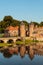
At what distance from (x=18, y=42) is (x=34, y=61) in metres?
32.1

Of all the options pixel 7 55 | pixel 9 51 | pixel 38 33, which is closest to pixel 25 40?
pixel 38 33

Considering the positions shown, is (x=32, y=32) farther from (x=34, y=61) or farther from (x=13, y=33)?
(x=34, y=61)

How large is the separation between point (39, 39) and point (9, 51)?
25.6m

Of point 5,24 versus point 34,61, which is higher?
point 5,24

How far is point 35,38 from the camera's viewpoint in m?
89.1

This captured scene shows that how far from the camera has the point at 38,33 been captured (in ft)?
315

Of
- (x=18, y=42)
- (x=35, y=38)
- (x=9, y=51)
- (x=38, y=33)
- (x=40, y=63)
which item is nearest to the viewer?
(x=40, y=63)

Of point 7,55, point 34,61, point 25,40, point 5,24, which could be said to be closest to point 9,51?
point 7,55

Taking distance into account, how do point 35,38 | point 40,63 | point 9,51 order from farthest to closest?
point 35,38 < point 9,51 < point 40,63

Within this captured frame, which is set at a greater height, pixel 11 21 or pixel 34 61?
pixel 11 21

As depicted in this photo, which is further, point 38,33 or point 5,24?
point 5,24

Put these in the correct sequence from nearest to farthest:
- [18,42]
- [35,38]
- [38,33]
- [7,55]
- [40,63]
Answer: [40,63]
[7,55]
[18,42]
[35,38]
[38,33]

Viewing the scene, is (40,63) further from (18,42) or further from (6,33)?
(6,33)

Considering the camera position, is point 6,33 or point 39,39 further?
point 6,33
